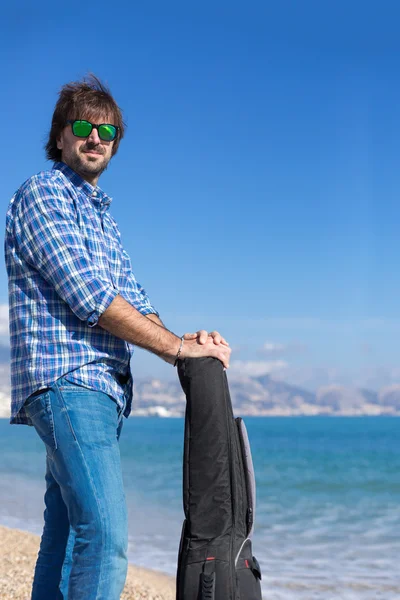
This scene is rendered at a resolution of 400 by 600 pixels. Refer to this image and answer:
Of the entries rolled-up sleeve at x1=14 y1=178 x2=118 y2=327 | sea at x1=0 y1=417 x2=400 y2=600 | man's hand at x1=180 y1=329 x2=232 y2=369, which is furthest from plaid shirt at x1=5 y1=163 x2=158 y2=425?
sea at x1=0 y1=417 x2=400 y2=600

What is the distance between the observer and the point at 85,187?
8.73ft

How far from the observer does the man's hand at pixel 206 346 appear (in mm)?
2461

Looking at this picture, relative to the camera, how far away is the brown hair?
8.91ft

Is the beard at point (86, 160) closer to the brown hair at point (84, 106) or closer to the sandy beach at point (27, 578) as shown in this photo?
the brown hair at point (84, 106)

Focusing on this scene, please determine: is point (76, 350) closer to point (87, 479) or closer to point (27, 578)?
point (87, 479)

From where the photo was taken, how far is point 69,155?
107 inches

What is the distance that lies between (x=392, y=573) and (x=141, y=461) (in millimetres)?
23638

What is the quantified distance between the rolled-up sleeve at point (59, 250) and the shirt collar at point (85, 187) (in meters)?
0.15

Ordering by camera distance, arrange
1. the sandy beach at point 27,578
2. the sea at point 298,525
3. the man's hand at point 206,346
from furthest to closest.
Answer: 1. the sea at point 298,525
2. the sandy beach at point 27,578
3. the man's hand at point 206,346

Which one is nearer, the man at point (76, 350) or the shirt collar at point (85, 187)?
the man at point (76, 350)

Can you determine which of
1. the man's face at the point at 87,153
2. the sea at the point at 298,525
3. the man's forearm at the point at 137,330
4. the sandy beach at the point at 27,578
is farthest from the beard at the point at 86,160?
the sea at the point at 298,525

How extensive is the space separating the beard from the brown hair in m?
0.12

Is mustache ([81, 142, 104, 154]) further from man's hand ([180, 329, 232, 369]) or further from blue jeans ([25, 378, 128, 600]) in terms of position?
blue jeans ([25, 378, 128, 600])

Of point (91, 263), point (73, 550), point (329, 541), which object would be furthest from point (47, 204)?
point (329, 541)
